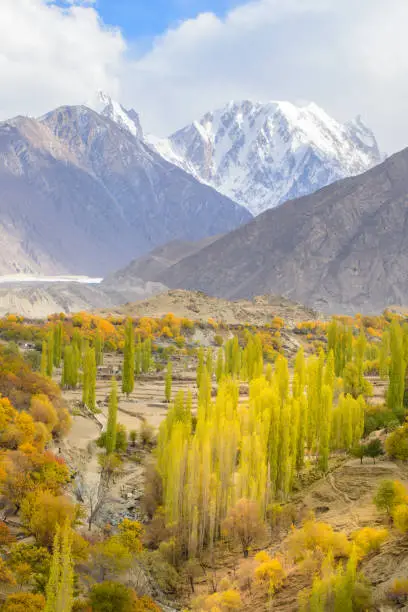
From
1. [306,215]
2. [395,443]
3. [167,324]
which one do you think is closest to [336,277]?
[306,215]

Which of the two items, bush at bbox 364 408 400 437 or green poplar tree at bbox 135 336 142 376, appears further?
green poplar tree at bbox 135 336 142 376

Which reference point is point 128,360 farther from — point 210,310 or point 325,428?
point 210,310

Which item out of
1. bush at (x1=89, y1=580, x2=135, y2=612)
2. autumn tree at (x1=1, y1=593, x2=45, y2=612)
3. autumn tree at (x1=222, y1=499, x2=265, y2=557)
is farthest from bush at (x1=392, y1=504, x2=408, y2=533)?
autumn tree at (x1=1, y1=593, x2=45, y2=612)

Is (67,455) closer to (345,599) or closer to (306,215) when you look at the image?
(345,599)

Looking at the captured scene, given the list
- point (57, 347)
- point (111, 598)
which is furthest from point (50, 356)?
point (111, 598)

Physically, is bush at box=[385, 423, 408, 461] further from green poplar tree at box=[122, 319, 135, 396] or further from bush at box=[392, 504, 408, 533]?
green poplar tree at box=[122, 319, 135, 396]

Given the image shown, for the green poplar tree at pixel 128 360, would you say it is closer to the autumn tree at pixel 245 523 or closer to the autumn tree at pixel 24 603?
the autumn tree at pixel 245 523

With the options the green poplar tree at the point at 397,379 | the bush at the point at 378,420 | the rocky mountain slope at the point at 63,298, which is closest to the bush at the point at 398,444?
the bush at the point at 378,420
